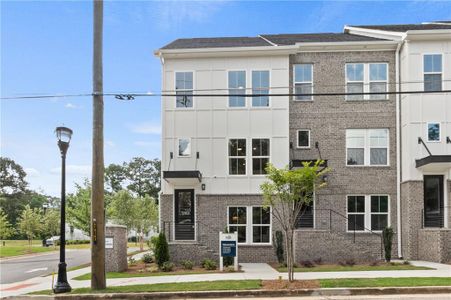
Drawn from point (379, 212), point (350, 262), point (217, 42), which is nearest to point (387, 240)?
point (350, 262)

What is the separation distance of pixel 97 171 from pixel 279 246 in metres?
10.6

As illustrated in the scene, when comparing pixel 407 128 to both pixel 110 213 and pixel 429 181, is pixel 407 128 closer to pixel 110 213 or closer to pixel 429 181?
pixel 429 181

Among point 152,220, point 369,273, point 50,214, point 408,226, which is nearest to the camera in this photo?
point 369,273

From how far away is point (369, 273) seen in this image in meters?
15.0

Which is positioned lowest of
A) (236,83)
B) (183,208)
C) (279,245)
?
(279,245)

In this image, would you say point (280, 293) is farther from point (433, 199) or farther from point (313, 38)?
point (313, 38)

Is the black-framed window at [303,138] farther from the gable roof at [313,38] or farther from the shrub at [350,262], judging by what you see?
the shrub at [350,262]

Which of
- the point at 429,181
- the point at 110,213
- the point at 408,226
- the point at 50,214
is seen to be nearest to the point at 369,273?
the point at 408,226

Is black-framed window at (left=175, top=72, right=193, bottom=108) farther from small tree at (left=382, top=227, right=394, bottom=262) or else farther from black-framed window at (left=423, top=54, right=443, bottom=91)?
black-framed window at (left=423, top=54, right=443, bottom=91)

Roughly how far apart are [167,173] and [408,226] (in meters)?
11.2

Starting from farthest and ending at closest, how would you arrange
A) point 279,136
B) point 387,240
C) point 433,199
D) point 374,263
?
1. point 279,136
2. point 433,199
3. point 387,240
4. point 374,263

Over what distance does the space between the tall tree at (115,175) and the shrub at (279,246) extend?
73600 mm

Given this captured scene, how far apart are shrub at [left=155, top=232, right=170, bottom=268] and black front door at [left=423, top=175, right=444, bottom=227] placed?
1184 cm

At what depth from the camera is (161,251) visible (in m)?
19.3
